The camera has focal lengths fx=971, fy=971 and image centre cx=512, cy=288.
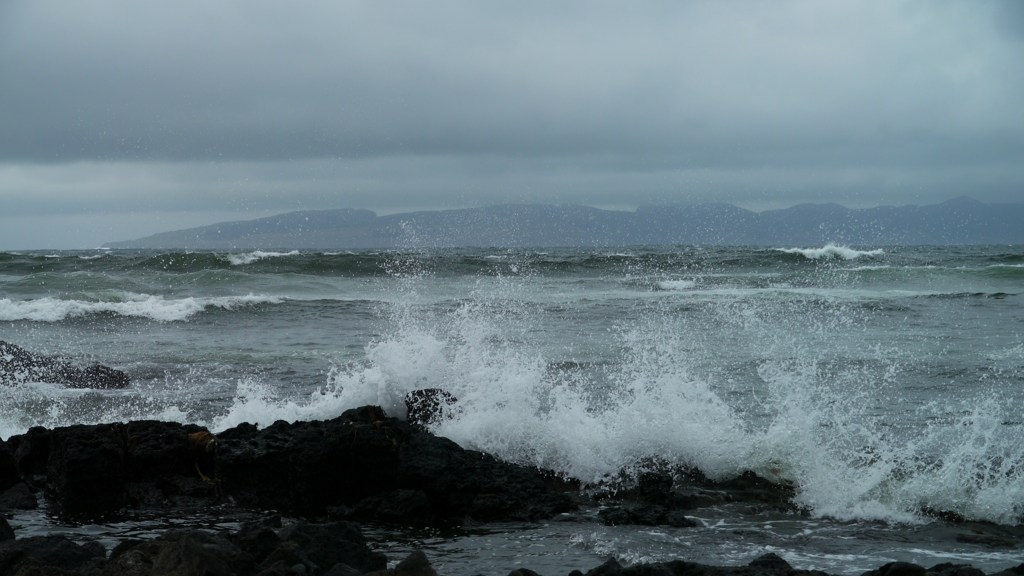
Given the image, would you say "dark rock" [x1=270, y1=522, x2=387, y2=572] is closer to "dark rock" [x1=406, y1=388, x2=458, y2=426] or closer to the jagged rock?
the jagged rock

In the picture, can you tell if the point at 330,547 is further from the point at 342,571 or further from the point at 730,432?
the point at 730,432

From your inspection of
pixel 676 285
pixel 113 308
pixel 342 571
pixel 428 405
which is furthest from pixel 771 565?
→ pixel 676 285

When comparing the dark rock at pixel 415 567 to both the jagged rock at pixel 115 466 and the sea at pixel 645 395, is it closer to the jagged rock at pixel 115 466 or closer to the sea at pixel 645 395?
the sea at pixel 645 395

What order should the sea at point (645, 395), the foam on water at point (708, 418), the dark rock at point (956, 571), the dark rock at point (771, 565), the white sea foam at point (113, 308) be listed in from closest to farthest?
the dark rock at point (956, 571)
the dark rock at point (771, 565)
the sea at point (645, 395)
the foam on water at point (708, 418)
the white sea foam at point (113, 308)

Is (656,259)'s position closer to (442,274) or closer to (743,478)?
(442,274)

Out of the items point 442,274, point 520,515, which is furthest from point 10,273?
point 520,515

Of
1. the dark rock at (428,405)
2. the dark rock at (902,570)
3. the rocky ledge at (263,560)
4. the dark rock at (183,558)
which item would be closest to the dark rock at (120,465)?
the rocky ledge at (263,560)

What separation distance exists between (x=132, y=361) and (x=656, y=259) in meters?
35.1

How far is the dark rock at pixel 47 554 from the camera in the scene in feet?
16.2

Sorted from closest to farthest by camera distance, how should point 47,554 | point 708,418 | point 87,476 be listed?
point 47,554
point 87,476
point 708,418

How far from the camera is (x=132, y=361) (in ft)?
46.6

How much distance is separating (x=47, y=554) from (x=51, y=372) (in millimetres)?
7815

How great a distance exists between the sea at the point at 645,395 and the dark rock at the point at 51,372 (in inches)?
12.1

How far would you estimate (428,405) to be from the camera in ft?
29.4
